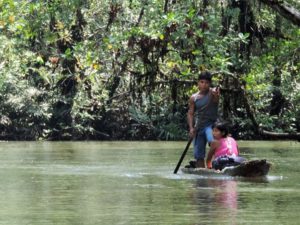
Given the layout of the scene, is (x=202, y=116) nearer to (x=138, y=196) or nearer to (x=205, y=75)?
(x=205, y=75)

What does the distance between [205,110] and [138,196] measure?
523cm

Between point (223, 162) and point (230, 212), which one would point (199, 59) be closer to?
point (223, 162)

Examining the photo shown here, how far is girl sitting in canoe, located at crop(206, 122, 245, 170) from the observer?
1764cm

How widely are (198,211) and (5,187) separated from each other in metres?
4.63

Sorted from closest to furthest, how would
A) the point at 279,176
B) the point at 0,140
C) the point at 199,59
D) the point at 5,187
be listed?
the point at 5,187, the point at 279,176, the point at 199,59, the point at 0,140

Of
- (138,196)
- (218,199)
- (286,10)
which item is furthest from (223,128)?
(218,199)

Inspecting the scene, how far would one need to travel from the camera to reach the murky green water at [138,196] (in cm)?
1098

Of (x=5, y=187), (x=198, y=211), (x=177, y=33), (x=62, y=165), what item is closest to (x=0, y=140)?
(x=62, y=165)

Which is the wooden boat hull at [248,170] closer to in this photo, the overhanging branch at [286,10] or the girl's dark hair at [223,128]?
the girl's dark hair at [223,128]

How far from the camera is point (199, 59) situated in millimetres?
20125

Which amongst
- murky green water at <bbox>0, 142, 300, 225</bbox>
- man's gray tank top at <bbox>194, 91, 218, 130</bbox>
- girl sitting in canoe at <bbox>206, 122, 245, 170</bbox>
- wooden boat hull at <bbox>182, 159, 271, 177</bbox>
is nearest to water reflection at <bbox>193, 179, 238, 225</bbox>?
murky green water at <bbox>0, 142, 300, 225</bbox>

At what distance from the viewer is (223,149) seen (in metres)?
17.8

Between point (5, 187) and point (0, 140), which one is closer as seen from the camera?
point (5, 187)

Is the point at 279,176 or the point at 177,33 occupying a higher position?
the point at 177,33
